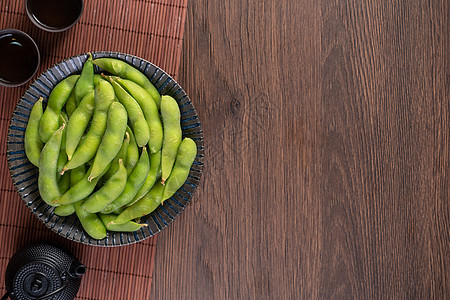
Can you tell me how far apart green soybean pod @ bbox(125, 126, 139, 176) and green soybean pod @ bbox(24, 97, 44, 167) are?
212mm

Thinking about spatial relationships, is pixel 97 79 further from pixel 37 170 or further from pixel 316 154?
pixel 316 154

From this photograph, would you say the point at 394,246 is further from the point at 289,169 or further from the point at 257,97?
the point at 257,97

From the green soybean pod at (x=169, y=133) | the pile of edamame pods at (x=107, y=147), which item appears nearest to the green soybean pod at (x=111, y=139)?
the pile of edamame pods at (x=107, y=147)

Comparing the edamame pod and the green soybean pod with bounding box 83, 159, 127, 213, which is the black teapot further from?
the edamame pod

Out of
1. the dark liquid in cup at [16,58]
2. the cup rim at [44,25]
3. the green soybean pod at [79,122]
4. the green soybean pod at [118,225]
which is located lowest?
the green soybean pod at [118,225]

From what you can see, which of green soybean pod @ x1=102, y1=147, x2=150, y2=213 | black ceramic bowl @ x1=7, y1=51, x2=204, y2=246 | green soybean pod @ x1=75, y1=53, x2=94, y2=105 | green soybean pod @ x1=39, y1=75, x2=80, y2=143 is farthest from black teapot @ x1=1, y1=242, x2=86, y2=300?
green soybean pod @ x1=75, y1=53, x2=94, y2=105

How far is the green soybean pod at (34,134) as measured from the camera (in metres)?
1.10

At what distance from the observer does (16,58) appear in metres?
1.20

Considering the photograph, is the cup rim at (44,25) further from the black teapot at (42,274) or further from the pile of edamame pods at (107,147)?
the black teapot at (42,274)

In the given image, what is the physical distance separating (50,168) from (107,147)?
14cm

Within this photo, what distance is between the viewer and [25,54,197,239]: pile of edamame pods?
1.07 m

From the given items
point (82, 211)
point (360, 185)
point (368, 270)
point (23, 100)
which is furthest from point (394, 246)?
point (23, 100)

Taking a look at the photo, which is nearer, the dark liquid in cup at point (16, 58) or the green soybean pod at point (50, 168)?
the green soybean pod at point (50, 168)

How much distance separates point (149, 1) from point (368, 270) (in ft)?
3.21
